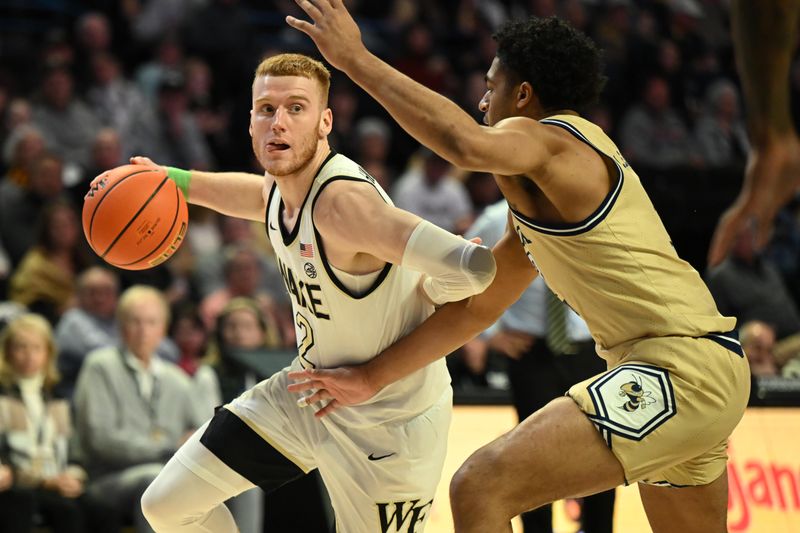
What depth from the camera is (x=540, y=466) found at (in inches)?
133

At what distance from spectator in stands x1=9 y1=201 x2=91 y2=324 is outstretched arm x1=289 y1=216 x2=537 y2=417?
171 inches

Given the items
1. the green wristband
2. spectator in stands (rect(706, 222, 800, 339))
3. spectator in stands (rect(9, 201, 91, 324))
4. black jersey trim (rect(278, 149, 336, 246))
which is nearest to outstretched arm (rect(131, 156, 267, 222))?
the green wristband

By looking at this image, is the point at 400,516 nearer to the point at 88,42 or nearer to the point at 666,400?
the point at 666,400

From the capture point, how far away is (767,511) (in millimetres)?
5895

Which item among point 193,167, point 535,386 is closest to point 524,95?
point 535,386

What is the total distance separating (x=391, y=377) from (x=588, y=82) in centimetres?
122

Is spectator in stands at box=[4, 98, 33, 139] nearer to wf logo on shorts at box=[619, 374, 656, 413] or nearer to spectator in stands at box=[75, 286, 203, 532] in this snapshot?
spectator in stands at box=[75, 286, 203, 532]

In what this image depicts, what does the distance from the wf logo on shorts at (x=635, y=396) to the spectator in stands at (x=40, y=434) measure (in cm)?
381

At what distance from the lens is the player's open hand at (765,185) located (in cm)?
353

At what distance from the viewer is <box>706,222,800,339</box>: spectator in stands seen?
838 centimetres

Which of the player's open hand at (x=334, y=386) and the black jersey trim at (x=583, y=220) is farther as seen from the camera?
the player's open hand at (x=334, y=386)

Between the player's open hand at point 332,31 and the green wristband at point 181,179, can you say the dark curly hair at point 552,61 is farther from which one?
the green wristband at point 181,179

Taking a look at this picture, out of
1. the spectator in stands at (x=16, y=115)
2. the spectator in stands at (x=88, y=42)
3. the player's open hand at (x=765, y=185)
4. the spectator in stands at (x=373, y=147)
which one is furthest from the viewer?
the spectator in stands at (x=373, y=147)

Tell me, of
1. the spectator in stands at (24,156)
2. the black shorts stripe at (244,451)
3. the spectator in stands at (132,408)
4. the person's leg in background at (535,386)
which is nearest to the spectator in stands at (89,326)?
the spectator in stands at (132,408)
